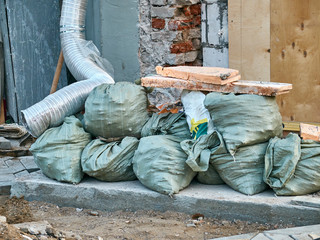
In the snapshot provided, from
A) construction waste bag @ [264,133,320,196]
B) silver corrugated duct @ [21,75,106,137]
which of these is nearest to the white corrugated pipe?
silver corrugated duct @ [21,75,106,137]

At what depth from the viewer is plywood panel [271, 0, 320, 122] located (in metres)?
5.42

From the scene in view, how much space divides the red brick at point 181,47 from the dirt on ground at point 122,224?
2217 millimetres

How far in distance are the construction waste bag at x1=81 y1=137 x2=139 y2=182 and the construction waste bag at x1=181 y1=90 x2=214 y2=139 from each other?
1.52ft

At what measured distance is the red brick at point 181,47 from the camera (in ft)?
20.0

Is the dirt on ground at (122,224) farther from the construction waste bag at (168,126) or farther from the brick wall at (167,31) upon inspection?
the brick wall at (167,31)

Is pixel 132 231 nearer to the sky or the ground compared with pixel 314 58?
nearer to the ground

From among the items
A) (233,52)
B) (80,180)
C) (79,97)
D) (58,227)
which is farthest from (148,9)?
(58,227)

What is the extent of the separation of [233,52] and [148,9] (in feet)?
3.26

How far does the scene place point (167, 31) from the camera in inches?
239

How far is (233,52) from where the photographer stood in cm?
583

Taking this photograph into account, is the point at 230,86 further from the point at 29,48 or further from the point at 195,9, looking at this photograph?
the point at 29,48

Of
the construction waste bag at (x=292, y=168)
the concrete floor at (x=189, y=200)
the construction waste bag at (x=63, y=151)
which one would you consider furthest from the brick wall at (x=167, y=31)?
the construction waste bag at (x=292, y=168)

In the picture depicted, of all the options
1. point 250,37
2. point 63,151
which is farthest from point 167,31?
point 63,151

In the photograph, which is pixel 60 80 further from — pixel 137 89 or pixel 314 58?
pixel 314 58
